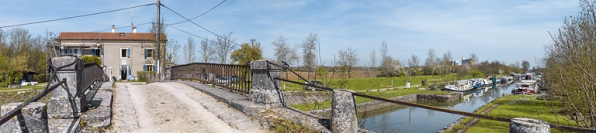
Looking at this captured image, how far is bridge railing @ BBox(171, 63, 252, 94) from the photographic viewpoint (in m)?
8.66

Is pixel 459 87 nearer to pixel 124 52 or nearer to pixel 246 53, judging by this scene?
pixel 246 53

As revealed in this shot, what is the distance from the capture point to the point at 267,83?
672cm

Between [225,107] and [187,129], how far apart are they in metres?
1.95

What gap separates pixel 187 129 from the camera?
5398 mm

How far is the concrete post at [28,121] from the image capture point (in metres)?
2.70

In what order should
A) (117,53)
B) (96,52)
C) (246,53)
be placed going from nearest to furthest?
(246,53) < (117,53) < (96,52)

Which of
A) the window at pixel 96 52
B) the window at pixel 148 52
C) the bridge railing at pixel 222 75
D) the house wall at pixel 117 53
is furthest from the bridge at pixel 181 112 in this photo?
the window at pixel 96 52

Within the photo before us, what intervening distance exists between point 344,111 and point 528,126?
2204 mm

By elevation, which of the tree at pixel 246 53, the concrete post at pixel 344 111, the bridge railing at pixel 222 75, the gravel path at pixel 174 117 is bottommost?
the gravel path at pixel 174 117

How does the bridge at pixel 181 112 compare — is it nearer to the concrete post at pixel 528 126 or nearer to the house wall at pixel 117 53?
A: the concrete post at pixel 528 126

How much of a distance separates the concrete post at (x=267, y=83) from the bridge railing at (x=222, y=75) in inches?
46.8

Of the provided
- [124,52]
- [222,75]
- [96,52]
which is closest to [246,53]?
[124,52]

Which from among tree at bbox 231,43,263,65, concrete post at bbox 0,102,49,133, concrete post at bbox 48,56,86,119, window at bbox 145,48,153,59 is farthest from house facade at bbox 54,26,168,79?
concrete post at bbox 0,102,49,133

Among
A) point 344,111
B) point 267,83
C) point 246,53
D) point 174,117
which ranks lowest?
point 174,117
